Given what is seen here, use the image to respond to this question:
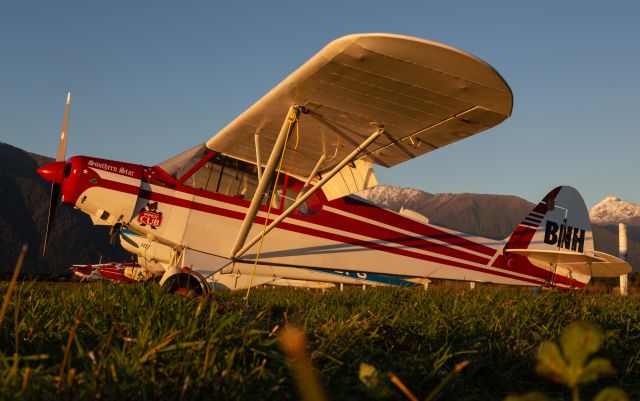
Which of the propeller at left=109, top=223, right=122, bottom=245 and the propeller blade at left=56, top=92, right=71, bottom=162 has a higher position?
the propeller blade at left=56, top=92, right=71, bottom=162

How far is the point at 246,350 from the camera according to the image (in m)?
1.93

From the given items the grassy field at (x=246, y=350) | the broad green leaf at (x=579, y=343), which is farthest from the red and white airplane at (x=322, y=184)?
the broad green leaf at (x=579, y=343)

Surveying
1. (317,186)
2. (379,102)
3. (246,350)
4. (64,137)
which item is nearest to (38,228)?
(64,137)

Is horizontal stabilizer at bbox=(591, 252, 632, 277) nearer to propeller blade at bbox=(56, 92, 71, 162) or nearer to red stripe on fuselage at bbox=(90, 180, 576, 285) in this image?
red stripe on fuselage at bbox=(90, 180, 576, 285)

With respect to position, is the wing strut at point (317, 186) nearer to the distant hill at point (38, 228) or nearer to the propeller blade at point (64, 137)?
the propeller blade at point (64, 137)

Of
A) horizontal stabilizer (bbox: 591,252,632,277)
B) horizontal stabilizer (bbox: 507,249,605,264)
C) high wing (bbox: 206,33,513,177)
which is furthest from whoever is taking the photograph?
horizontal stabilizer (bbox: 507,249,605,264)

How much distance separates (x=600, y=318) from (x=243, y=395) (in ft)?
9.99

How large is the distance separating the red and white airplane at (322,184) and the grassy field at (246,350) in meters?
2.00

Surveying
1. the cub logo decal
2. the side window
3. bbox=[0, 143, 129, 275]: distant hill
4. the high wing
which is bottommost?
bbox=[0, 143, 129, 275]: distant hill

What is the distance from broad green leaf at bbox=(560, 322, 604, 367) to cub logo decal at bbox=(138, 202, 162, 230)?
7.82 metres

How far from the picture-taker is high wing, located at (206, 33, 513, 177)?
4.90 meters

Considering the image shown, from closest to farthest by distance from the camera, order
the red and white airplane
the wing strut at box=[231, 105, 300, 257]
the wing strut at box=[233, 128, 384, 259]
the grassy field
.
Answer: the grassy field → the red and white airplane → the wing strut at box=[231, 105, 300, 257] → the wing strut at box=[233, 128, 384, 259]

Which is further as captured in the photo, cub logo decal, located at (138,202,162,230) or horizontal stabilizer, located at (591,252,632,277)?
horizontal stabilizer, located at (591,252,632,277)

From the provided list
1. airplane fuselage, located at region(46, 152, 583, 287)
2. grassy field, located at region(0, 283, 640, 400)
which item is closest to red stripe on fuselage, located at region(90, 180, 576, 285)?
airplane fuselage, located at region(46, 152, 583, 287)
